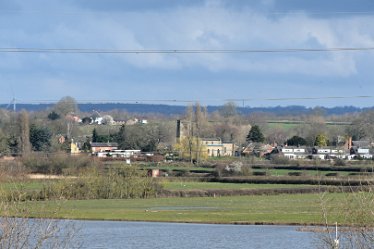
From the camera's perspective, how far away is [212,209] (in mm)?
72562

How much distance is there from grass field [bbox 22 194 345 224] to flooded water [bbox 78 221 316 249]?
282 centimetres

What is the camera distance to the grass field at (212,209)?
208ft

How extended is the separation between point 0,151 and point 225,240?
8563cm

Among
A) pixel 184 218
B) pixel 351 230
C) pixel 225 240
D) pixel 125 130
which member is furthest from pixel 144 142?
pixel 351 230

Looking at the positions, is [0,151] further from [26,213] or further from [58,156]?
[26,213]

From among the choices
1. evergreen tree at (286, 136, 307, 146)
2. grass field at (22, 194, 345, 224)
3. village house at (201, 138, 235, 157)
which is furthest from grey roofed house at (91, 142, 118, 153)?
grass field at (22, 194, 345, 224)

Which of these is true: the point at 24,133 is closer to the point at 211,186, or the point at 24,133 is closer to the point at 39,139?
the point at 39,139

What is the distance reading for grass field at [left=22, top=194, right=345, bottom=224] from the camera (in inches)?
2496

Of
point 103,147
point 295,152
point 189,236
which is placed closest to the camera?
point 189,236

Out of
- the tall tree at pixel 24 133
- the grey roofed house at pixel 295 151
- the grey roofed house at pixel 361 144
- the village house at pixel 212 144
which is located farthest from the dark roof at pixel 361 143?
the tall tree at pixel 24 133

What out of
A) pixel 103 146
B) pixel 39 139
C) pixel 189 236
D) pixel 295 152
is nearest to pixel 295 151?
pixel 295 152

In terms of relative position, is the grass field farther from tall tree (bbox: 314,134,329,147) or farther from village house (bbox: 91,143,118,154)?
tall tree (bbox: 314,134,329,147)

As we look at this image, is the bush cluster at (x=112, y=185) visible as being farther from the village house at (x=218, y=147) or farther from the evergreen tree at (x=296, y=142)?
the evergreen tree at (x=296, y=142)

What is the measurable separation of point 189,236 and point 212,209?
2136 cm
